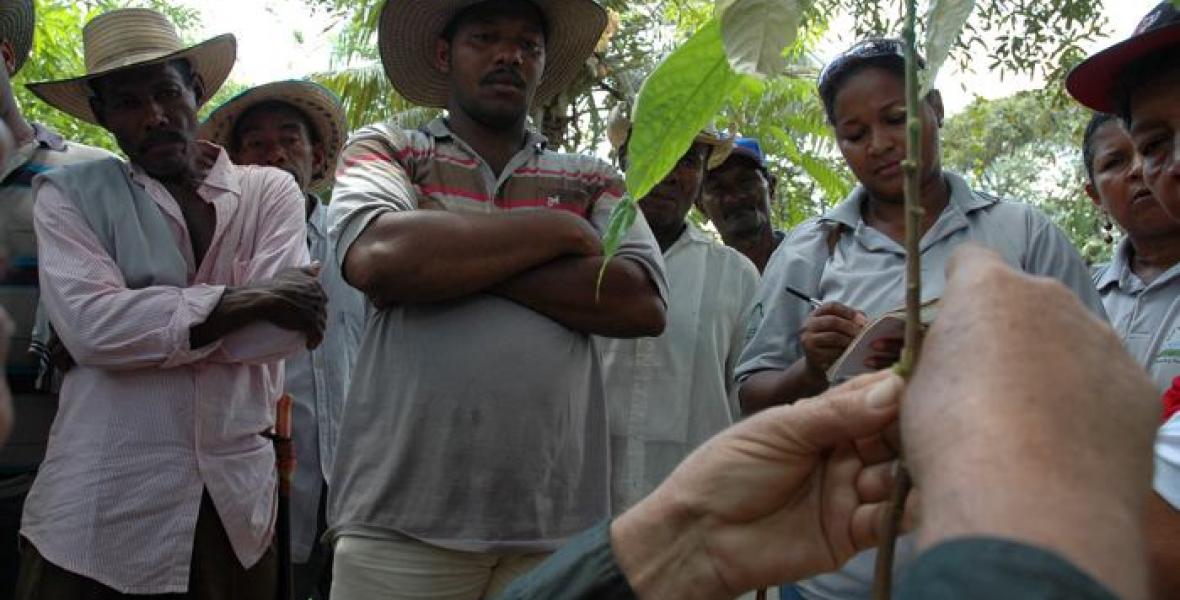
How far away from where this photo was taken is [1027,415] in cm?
76

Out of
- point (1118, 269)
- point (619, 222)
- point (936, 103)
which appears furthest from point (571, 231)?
point (1118, 269)

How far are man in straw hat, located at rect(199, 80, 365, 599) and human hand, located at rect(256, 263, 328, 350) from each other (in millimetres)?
695

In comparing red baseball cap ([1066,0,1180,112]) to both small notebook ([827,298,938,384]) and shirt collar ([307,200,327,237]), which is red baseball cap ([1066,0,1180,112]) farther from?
shirt collar ([307,200,327,237])

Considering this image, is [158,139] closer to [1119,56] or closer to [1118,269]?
[1119,56]

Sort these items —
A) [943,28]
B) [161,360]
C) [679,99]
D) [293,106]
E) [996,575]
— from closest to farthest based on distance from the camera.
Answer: [996,575] → [943,28] → [679,99] → [161,360] → [293,106]

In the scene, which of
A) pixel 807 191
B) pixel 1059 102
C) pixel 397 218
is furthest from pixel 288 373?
pixel 807 191

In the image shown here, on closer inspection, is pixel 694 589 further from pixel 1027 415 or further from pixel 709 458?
pixel 1027 415

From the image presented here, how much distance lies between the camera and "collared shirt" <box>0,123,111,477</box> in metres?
3.03

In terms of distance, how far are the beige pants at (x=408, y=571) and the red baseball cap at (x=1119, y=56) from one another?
4.89 feet

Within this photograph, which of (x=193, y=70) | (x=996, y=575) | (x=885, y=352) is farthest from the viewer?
(x=193, y=70)

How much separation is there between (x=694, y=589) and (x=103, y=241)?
2.09 m

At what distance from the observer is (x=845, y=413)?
110cm

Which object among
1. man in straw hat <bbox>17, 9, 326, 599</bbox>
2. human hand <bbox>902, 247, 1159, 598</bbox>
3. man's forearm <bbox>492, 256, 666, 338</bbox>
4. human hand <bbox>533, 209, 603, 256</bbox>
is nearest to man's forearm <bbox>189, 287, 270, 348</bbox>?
man in straw hat <bbox>17, 9, 326, 599</bbox>

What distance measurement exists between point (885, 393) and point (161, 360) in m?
2.12
